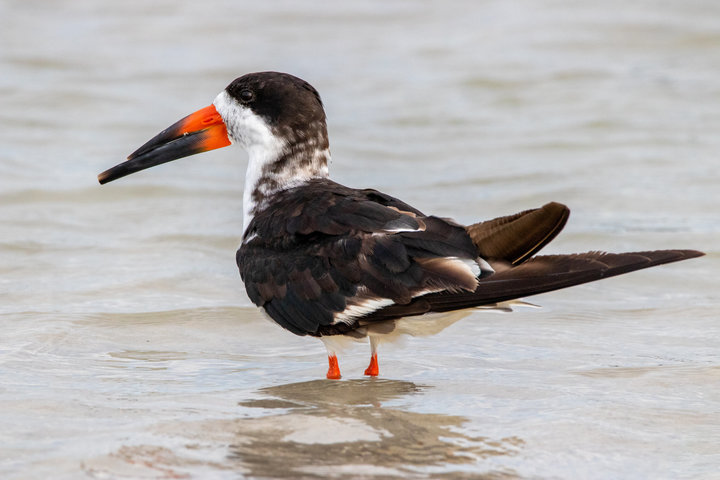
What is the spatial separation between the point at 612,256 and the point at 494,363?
1641mm

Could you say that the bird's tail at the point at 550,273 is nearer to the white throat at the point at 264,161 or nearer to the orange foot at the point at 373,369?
the orange foot at the point at 373,369

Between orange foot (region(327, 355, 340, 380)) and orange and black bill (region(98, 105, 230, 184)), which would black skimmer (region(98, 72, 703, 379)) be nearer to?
orange foot (region(327, 355, 340, 380))

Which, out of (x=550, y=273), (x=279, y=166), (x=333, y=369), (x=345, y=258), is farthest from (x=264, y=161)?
(x=550, y=273)

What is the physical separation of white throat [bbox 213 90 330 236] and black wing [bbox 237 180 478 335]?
0.43m

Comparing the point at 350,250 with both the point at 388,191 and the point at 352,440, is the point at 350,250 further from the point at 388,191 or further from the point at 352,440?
the point at 388,191

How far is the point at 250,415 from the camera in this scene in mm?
5094

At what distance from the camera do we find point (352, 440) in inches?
185

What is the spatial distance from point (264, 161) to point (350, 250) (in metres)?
1.25

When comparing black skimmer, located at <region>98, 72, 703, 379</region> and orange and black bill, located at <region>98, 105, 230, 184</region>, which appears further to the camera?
orange and black bill, located at <region>98, 105, 230, 184</region>

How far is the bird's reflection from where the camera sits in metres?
4.39

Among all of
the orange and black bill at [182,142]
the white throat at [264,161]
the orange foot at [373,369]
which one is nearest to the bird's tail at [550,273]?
the orange foot at [373,369]

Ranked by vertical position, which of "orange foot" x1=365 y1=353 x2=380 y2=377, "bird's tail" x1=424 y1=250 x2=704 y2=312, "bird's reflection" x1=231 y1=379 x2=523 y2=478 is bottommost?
"bird's reflection" x1=231 y1=379 x2=523 y2=478

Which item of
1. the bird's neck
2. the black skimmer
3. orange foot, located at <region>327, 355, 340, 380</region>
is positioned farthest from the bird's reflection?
the bird's neck

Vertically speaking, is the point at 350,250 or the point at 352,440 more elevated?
the point at 350,250
